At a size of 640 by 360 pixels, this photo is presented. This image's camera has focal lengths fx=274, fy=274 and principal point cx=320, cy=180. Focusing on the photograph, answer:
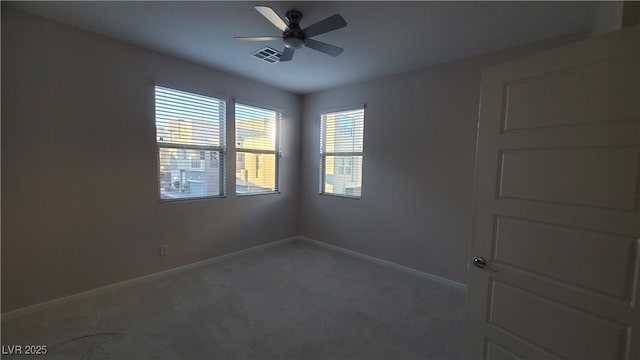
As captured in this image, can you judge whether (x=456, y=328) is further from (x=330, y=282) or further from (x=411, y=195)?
(x=411, y=195)

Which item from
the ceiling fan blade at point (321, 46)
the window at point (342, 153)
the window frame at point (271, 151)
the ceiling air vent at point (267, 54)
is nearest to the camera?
the ceiling fan blade at point (321, 46)

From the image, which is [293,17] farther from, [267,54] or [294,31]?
[267,54]

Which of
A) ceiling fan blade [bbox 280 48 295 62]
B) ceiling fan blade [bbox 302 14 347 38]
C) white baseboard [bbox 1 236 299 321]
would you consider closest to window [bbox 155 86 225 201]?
white baseboard [bbox 1 236 299 321]

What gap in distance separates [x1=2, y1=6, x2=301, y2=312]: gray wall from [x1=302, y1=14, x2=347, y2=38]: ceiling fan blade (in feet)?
6.16

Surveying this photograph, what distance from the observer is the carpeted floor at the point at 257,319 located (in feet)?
6.55

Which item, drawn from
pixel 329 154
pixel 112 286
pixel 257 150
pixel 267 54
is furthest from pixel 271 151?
pixel 112 286

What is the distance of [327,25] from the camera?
1.95 meters

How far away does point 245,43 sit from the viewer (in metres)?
2.71

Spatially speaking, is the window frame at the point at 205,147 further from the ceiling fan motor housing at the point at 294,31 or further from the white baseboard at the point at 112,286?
the ceiling fan motor housing at the point at 294,31

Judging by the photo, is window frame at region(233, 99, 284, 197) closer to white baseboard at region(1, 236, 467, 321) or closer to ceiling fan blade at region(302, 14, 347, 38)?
white baseboard at region(1, 236, 467, 321)

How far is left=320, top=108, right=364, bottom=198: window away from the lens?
159 inches

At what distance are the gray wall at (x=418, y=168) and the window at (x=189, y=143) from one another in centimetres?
171

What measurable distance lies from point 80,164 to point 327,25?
8.41 ft

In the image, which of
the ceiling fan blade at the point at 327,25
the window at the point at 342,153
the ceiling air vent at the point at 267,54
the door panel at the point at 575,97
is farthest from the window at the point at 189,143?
the door panel at the point at 575,97
